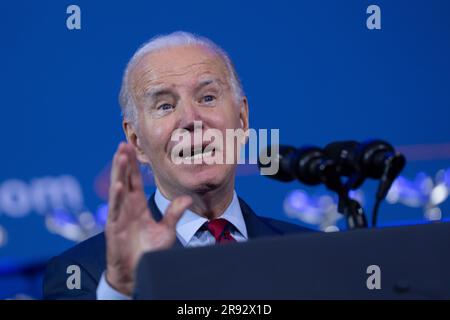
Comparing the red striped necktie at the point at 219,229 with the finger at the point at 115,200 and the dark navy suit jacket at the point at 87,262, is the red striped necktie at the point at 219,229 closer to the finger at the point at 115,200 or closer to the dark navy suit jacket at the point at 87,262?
the dark navy suit jacket at the point at 87,262

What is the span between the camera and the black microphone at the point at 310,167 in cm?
139

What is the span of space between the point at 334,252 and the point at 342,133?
135 centimetres

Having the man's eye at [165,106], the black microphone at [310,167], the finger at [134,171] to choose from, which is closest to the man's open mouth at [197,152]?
the man's eye at [165,106]

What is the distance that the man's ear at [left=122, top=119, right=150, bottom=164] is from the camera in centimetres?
222

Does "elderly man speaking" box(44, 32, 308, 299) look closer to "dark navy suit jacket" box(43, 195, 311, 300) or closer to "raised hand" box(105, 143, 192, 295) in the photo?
"dark navy suit jacket" box(43, 195, 311, 300)

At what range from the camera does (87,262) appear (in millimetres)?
1969

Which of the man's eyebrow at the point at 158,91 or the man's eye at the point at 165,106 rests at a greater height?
the man's eyebrow at the point at 158,91

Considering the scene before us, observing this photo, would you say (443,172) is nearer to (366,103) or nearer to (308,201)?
(366,103)

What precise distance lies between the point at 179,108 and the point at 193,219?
0.33 m

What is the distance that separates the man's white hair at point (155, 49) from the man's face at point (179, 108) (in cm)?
2

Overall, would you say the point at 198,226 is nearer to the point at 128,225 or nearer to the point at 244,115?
the point at 244,115

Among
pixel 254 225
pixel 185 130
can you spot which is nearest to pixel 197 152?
pixel 185 130

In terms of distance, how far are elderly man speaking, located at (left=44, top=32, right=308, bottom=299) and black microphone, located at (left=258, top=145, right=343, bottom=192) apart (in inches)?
24.8
